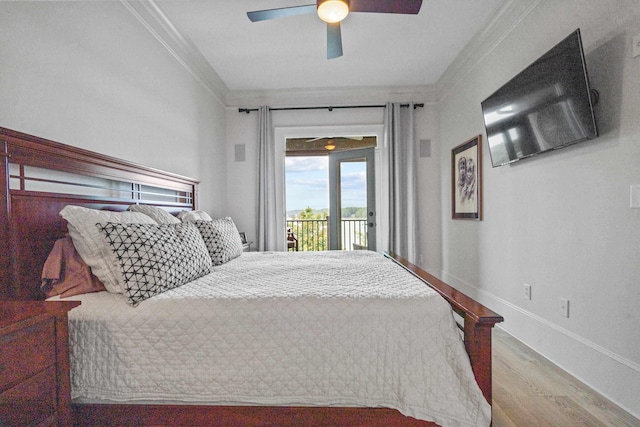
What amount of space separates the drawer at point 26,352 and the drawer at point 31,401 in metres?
0.02

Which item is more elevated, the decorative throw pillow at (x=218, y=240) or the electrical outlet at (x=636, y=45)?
the electrical outlet at (x=636, y=45)

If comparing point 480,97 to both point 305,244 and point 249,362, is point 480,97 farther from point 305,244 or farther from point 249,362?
point 305,244

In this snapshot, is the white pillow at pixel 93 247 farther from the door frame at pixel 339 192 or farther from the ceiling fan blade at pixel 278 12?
the door frame at pixel 339 192

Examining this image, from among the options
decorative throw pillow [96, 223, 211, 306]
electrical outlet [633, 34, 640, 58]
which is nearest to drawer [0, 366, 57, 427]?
decorative throw pillow [96, 223, 211, 306]

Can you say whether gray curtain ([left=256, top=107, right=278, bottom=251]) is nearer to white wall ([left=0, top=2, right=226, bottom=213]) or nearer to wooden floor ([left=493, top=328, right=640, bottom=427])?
white wall ([left=0, top=2, right=226, bottom=213])

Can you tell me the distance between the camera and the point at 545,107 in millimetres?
1997

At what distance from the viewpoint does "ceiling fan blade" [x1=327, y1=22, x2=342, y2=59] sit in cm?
240

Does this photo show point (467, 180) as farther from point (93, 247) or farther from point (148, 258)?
point (93, 247)

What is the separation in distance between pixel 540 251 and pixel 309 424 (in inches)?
82.0

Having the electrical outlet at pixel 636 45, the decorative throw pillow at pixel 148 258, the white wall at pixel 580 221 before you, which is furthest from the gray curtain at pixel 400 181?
the decorative throw pillow at pixel 148 258

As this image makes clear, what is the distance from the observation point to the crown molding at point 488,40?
2.45 metres

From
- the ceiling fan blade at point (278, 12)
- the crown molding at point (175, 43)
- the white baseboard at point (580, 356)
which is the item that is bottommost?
the white baseboard at point (580, 356)

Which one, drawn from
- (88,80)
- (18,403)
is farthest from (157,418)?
(88,80)

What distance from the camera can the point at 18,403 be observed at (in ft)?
3.02
